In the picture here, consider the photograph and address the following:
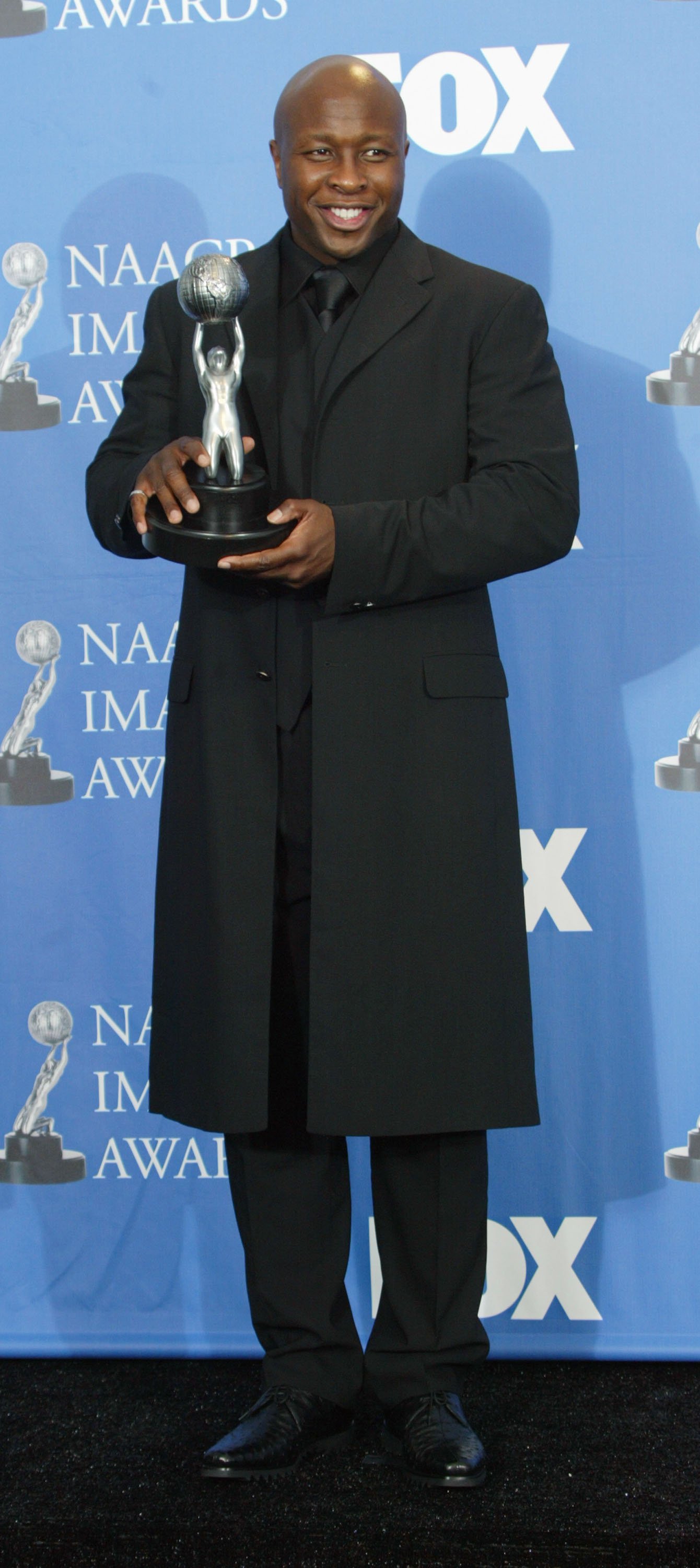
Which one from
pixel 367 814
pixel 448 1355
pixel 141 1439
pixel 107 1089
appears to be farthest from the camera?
pixel 107 1089

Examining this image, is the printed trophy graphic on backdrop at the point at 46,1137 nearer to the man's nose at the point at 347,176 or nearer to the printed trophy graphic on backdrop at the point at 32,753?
the printed trophy graphic on backdrop at the point at 32,753

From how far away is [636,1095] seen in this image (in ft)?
8.45

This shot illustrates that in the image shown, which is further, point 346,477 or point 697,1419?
point 697,1419

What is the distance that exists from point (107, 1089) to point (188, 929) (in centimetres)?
80

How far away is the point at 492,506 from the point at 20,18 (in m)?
1.37

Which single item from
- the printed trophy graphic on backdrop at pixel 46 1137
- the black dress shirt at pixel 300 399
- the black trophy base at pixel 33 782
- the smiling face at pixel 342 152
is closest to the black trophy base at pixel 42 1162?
the printed trophy graphic on backdrop at pixel 46 1137

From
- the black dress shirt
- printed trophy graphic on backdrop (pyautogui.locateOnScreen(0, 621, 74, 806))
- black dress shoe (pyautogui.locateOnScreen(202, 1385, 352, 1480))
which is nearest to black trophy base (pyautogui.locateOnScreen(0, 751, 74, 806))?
printed trophy graphic on backdrop (pyautogui.locateOnScreen(0, 621, 74, 806))

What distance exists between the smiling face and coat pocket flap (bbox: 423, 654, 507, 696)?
51 cm

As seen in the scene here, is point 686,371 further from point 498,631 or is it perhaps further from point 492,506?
point 492,506

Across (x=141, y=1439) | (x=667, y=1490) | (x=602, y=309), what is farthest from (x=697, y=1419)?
(x=602, y=309)

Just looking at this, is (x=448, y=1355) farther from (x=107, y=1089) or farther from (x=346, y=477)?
(x=346, y=477)

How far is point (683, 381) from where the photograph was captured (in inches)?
98.7

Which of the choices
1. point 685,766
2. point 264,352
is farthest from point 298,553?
point 685,766

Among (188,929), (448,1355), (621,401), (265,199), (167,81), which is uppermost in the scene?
(167,81)
